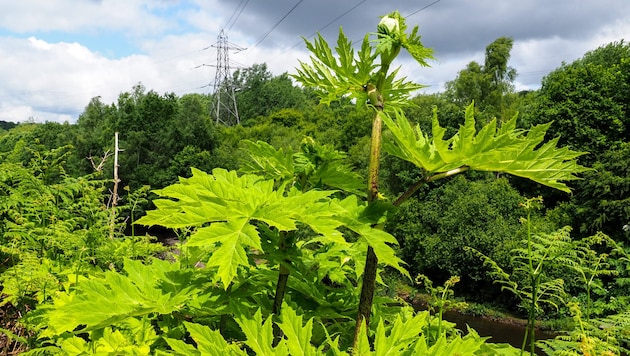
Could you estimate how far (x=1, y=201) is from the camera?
2508mm

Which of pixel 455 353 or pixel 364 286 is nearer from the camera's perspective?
pixel 455 353

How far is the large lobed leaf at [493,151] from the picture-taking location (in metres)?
1.12

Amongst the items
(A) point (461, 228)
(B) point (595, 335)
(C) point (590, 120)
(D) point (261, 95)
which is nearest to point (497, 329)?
(A) point (461, 228)

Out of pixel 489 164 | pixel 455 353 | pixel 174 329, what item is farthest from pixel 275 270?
pixel 489 164

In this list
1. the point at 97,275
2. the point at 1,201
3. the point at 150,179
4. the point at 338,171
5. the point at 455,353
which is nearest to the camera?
the point at 455,353

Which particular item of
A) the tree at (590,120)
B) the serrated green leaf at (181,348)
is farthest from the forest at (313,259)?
the tree at (590,120)

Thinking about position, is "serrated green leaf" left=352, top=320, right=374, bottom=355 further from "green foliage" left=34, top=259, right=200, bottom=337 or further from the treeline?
the treeline

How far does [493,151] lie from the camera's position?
1.12 m

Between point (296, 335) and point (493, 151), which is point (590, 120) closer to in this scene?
point (493, 151)

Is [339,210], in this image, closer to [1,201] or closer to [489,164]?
[489,164]

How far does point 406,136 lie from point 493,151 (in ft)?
0.75

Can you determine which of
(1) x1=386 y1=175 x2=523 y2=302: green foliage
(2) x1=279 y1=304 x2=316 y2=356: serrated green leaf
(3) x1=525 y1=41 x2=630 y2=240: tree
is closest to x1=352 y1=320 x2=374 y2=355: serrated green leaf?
(2) x1=279 y1=304 x2=316 y2=356: serrated green leaf

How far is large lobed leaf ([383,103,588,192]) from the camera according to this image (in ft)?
3.68

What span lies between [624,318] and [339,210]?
0.97 metres
